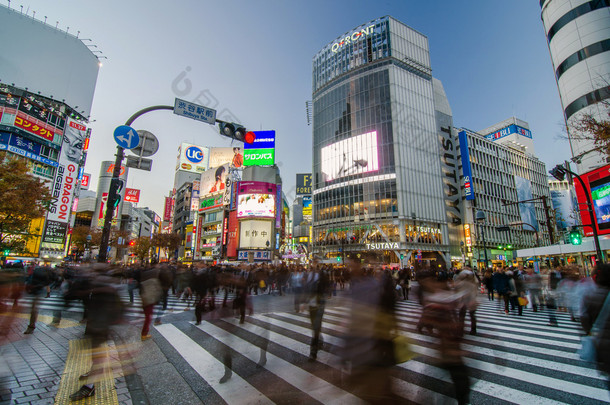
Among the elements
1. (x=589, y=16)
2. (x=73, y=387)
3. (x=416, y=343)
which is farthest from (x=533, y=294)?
(x=589, y=16)

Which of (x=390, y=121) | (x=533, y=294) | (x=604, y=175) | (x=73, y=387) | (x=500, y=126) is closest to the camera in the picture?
(x=73, y=387)

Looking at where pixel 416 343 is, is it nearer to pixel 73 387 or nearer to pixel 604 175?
pixel 73 387

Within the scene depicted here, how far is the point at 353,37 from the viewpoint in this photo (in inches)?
2507

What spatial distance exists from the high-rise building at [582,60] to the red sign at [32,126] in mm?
62154

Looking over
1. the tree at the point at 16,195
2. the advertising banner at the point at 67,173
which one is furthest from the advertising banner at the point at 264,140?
the tree at the point at 16,195

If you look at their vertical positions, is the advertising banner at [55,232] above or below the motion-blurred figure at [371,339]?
above

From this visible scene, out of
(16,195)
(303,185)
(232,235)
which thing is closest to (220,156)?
(232,235)

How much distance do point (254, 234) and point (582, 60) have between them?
4730cm

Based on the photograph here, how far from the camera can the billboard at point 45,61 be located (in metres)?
45.4

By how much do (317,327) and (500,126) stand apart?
123 meters

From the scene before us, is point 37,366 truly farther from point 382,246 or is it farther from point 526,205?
point 526,205

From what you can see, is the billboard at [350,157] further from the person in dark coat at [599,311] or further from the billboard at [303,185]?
the person in dark coat at [599,311]

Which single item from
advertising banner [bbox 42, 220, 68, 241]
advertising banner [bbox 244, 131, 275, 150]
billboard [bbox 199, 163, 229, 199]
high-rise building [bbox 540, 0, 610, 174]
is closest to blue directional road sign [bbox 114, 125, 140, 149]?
high-rise building [bbox 540, 0, 610, 174]

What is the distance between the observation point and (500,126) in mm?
102125
